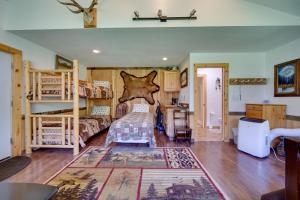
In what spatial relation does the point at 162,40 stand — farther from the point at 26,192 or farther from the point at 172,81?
the point at 26,192

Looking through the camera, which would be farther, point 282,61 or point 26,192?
point 282,61

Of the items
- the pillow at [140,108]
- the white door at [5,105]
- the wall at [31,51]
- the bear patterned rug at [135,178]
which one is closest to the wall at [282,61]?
the bear patterned rug at [135,178]

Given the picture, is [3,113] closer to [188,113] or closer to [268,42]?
[188,113]

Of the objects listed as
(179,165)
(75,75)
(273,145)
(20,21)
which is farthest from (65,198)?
(273,145)

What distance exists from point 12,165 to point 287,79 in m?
5.76

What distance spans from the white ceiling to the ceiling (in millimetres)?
287

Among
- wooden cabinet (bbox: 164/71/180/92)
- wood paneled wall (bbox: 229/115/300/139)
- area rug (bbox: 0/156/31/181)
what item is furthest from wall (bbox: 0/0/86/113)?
wood paneled wall (bbox: 229/115/300/139)

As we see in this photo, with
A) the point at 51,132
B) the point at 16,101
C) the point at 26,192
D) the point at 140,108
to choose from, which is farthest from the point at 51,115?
the point at 140,108

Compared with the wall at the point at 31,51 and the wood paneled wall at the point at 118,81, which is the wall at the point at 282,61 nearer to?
the wood paneled wall at the point at 118,81

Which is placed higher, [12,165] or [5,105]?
[5,105]

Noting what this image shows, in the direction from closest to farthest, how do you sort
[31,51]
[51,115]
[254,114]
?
[51,115]
[31,51]
[254,114]

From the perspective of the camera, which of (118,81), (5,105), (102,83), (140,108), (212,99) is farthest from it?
(212,99)

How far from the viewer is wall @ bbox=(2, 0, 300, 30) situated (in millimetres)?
2918

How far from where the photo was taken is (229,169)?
2.76m
